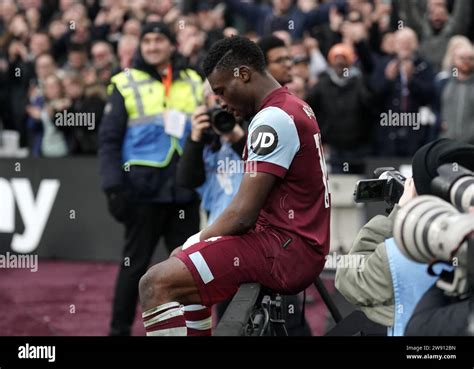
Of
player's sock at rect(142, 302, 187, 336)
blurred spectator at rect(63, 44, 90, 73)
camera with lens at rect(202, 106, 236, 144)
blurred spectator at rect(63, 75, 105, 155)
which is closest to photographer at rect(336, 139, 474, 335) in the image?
player's sock at rect(142, 302, 187, 336)

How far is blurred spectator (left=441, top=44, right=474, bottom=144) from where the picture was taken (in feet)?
32.4

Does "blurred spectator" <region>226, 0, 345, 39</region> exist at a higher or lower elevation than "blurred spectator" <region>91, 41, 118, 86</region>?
higher

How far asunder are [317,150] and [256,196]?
45cm

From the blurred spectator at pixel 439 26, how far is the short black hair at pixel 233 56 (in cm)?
677

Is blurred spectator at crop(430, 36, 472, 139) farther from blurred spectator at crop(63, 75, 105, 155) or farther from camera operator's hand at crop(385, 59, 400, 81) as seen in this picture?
blurred spectator at crop(63, 75, 105, 155)

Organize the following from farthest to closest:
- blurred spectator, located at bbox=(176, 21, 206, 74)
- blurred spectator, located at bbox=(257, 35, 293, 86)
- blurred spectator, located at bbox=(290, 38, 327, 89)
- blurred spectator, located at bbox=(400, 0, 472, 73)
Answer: blurred spectator, located at bbox=(400, 0, 472, 73) → blurred spectator, located at bbox=(176, 21, 206, 74) → blurred spectator, located at bbox=(290, 38, 327, 89) → blurred spectator, located at bbox=(257, 35, 293, 86)

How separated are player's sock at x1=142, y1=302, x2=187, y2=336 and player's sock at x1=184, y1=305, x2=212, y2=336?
0.98 ft

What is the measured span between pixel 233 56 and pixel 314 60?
270 inches

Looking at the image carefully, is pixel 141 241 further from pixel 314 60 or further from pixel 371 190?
pixel 314 60

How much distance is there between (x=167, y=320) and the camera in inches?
182

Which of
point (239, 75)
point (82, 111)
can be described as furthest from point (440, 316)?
point (82, 111)

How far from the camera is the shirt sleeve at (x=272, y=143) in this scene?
4.64 meters

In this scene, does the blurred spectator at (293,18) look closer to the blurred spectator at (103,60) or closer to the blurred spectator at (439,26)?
the blurred spectator at (439,26)

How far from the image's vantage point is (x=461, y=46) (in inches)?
396
